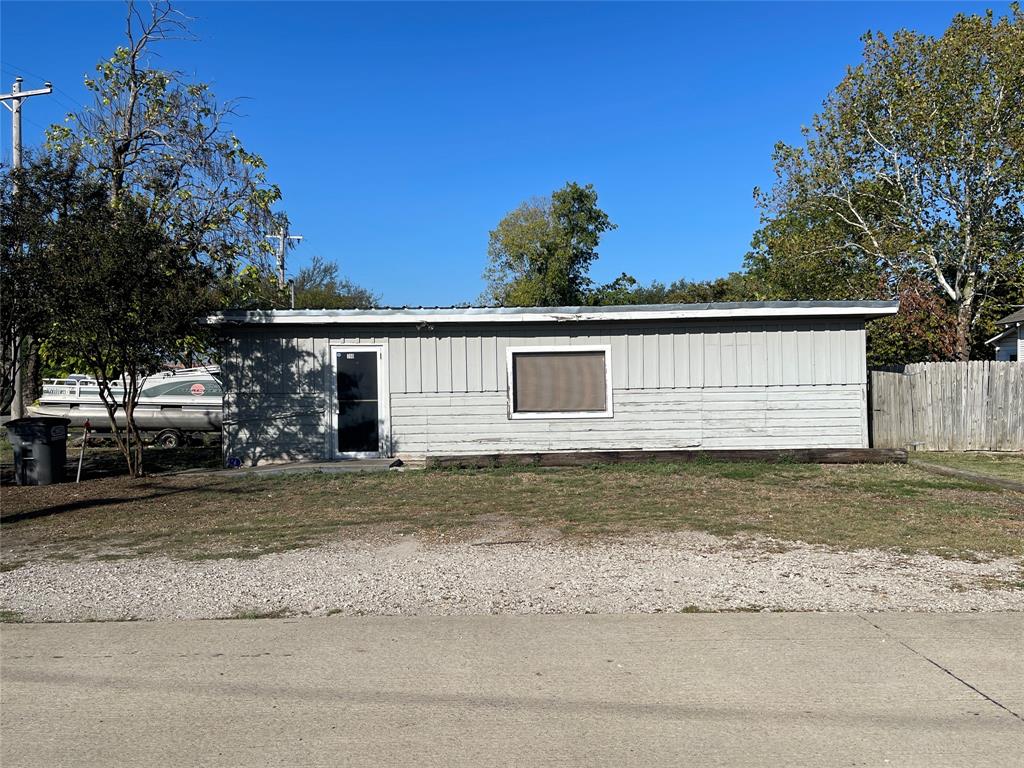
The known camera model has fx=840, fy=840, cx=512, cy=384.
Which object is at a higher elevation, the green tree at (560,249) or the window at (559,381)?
the green tree at (560,249)

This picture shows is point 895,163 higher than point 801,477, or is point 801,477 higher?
point 895,163

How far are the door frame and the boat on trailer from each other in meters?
6.93

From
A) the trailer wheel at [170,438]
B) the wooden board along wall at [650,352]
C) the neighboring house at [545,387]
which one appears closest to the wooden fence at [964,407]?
the neighboring house at [545,387]

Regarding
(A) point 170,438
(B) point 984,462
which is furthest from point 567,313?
(A) point 170,438

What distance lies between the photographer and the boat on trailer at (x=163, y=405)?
20500 millimetres

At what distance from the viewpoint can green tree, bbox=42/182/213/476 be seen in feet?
39.5

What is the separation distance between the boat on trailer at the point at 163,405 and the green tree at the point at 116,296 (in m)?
7.12

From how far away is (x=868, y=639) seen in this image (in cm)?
515

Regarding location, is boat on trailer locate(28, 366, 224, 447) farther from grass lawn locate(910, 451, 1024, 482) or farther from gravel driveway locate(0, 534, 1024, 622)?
grass lawn locate(910, 451, 1024, 482)

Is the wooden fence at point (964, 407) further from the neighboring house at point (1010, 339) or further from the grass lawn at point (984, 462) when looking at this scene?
the neighboring house at point (1010, 339)

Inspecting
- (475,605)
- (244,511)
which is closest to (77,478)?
(244,511)

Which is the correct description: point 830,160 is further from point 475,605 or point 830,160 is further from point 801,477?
point 475,605

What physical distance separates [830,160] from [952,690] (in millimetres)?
26551

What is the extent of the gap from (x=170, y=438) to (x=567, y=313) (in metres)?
11.2
